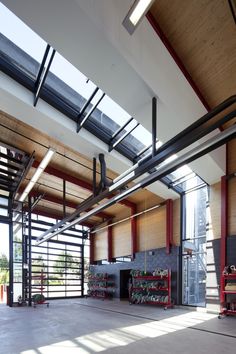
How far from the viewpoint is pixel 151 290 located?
11469 millimetres

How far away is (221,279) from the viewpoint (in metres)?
8.22

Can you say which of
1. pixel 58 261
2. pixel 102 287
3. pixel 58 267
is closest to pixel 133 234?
pixel 102 287

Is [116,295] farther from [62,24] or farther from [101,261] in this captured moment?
[62,24]

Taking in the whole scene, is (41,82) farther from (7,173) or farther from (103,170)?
(7,173)

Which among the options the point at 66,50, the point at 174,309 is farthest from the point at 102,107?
the point at 174,309

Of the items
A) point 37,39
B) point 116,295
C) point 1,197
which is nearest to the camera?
point 37,39

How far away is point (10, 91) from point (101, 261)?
1285cm

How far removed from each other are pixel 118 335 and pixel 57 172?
21.2ft

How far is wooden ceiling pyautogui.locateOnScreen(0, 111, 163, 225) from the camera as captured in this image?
8.18 meters

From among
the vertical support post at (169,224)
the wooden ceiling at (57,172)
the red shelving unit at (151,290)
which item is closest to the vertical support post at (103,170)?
the wooden ceiling at (57,172)

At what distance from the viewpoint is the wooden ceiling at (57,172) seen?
8.18 meters

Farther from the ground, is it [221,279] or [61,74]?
[61,74]

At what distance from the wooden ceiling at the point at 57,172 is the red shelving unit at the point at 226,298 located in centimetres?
479

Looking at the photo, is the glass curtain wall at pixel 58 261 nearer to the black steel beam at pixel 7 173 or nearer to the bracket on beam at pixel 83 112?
the black steel beam at pixel 7 173
